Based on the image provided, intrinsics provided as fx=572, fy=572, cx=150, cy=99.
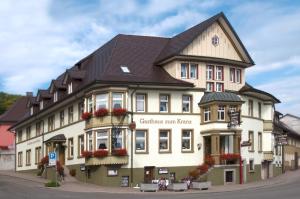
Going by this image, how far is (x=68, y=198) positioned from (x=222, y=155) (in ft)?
61.8

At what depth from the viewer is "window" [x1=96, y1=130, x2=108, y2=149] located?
46.5 m

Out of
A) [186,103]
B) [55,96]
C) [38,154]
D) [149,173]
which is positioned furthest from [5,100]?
[149,173]

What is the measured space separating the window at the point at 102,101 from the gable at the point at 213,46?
7.90 m

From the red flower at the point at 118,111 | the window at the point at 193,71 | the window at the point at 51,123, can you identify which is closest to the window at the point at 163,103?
the window at the point at 193,71

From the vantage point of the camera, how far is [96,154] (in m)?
45.9

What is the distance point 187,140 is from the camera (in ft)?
161

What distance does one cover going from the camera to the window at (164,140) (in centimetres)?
4825

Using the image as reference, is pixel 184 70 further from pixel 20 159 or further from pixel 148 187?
pixel 20 159

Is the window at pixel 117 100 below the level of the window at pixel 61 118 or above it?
above

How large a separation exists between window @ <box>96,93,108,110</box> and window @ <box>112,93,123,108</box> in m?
0.60

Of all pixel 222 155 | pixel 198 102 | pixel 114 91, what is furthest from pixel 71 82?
pixel 222 155

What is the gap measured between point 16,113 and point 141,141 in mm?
46498

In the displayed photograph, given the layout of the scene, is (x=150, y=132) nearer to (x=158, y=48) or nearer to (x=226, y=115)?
(x=226, y=115)

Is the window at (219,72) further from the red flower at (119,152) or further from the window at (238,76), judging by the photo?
the red flower at (119,152)
